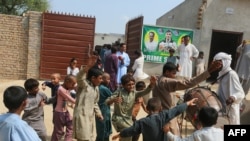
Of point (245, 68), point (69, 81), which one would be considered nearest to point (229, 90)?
point (69, 81)

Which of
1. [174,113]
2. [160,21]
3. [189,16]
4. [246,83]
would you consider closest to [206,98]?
[174,113]

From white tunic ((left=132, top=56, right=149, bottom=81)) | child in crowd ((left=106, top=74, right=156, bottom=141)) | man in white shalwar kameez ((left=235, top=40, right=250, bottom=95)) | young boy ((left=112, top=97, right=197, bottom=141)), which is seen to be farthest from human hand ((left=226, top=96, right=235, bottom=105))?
white tunic ((left=132, top=56, right=149, bottom=81))

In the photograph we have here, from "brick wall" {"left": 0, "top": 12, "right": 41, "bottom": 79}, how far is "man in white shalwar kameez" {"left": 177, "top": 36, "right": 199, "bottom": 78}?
17.0 feet

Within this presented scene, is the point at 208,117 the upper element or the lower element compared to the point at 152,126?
upper

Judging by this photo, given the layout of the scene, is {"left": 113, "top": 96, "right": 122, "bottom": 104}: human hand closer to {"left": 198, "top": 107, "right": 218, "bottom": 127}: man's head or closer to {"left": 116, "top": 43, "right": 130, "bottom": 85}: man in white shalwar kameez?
{"left": 198, "top": 107, "right": 218, "bottom": 127}: man's head

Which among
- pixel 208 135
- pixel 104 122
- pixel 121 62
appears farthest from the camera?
pixel 121 62

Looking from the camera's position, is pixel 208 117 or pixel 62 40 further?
pixel 62 40

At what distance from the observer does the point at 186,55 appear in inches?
413

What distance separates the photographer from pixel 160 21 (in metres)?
20.5

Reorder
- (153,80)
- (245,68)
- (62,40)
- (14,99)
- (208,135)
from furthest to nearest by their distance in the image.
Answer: (62,40), (245,68), (153,80), (208,135), (14,99)

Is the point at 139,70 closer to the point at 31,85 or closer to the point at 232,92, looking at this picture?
the point at 232,92

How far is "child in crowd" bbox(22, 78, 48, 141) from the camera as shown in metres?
4.20

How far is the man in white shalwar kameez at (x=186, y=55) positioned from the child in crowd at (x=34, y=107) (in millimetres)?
6821

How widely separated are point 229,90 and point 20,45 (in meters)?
9.20
